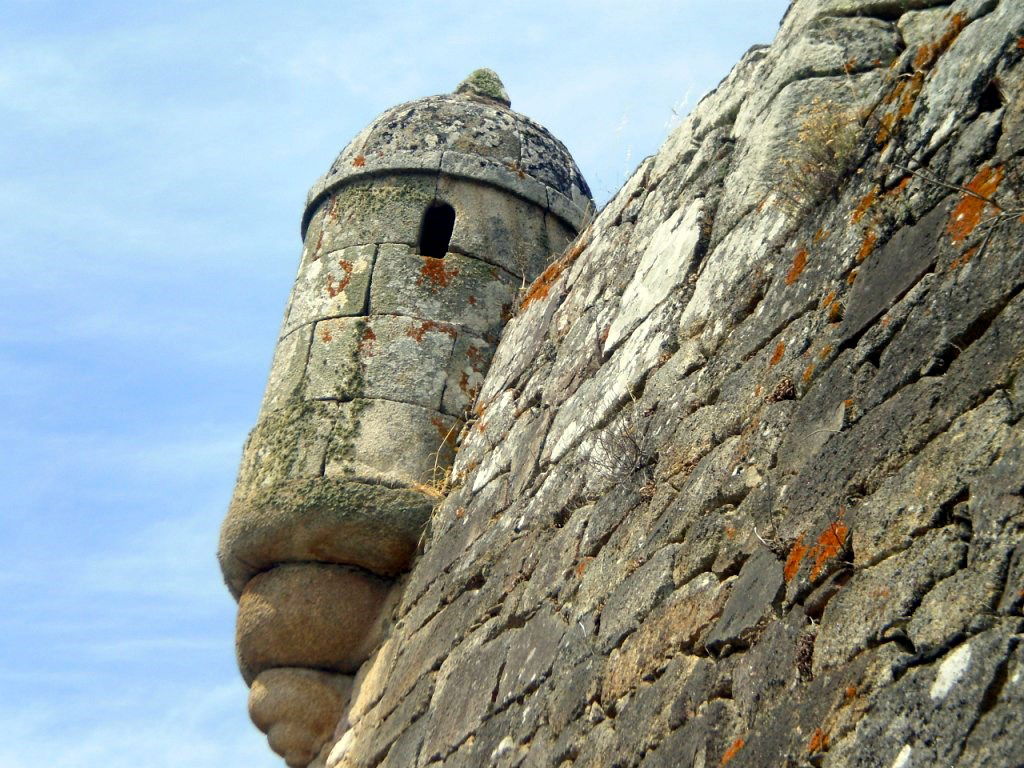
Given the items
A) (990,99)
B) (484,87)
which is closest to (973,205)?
(990,99)

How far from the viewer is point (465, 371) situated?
5.85m

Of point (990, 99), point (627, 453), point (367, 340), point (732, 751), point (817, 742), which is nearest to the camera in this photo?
point (817, 742)

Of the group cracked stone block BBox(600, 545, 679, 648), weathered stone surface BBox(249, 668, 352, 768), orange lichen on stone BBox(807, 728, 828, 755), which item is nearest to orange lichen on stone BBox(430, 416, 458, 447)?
weathered stone surface BBox(249, 668, 352, 768)

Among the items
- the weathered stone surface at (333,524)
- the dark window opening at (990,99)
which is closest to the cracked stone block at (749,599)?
the dark window opening at (990,99)

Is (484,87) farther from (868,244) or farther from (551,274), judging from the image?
(868,244)

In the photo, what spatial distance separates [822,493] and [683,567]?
53 centimetres

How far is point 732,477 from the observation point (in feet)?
10.5

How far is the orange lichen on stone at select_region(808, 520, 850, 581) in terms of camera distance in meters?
2.63

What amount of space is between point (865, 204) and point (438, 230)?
3351mm

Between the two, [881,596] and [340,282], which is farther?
[340,282]

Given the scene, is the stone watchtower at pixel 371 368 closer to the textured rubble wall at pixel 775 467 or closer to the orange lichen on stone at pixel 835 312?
the textured rubble wall at pixel 775 467

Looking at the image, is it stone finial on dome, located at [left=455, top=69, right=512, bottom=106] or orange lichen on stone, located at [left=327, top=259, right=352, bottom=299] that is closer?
orange lichen on stone, located at [left=327, top=259, right=352, bottom=299]

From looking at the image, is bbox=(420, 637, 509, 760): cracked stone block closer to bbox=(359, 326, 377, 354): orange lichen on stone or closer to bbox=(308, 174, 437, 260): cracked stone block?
bbox=(359, 326, 377, 354): orange lichen on stone

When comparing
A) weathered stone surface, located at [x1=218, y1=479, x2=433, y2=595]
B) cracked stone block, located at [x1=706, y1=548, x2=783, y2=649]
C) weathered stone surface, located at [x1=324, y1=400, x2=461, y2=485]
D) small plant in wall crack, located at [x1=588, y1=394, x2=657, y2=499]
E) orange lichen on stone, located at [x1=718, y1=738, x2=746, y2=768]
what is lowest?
orange lichen on stone, located at [x1=718, y1=738, x2=746, y2=768]
